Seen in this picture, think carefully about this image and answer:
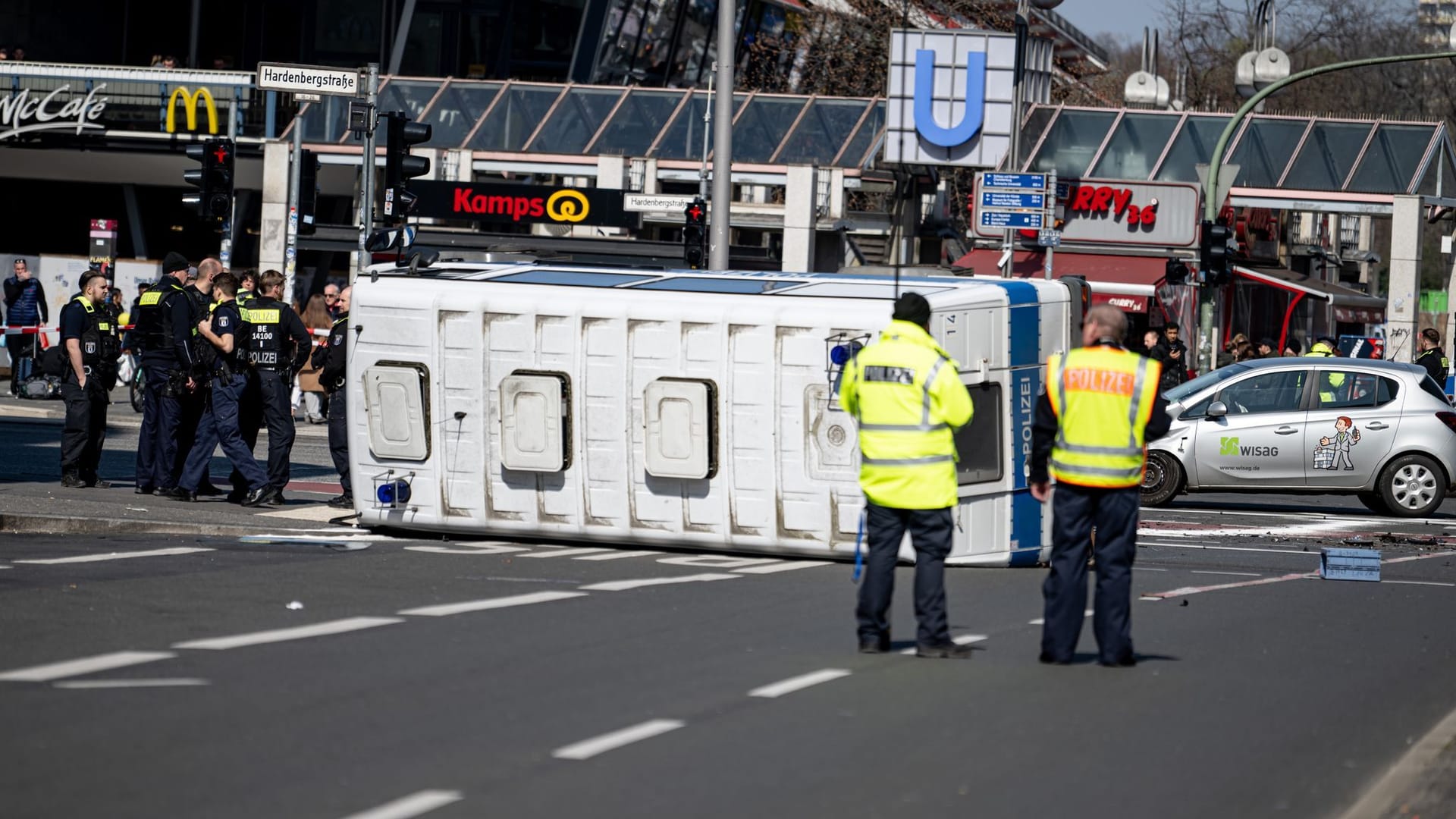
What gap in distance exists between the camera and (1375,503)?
21.0m

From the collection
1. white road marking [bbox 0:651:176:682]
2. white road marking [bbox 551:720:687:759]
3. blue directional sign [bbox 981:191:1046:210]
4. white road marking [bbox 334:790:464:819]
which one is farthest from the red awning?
white road marking [bbox 334:790:464:819]

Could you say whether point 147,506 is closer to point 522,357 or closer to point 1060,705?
point 522,357

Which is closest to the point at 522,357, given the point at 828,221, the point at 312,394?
the point at 312,394

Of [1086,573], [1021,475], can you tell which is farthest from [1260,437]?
[1086,573]

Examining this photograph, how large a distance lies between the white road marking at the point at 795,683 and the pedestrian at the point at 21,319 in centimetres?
2446

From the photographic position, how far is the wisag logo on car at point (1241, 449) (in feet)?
67.3

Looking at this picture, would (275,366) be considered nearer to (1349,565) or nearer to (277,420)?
(277,420)

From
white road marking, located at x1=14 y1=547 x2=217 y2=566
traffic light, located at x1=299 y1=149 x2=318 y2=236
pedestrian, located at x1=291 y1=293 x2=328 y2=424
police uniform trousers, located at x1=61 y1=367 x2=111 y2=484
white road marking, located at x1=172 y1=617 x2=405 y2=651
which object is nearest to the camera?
white road marking, located at x1=172 y1=617 x2=405 y2=651

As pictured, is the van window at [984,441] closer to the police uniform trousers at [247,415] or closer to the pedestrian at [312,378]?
the police uniform trousers at [247,415]

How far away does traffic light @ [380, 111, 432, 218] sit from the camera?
78.5 ft

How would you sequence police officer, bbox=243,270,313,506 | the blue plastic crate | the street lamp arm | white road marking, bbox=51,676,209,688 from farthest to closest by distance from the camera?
the street lamp arm, police officer, bbox=243,270,313,506, the blue plastic crate, white road marking, bbox=51,676,209,688

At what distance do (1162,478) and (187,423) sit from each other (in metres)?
9.55

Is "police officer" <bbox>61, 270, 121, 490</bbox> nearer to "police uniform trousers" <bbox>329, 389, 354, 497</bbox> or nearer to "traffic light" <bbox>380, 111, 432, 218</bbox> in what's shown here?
"police uniform trousers" <bbox>329, 389, 354, 497</bbox>

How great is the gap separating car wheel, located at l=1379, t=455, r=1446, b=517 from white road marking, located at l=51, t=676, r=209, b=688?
15069 mm
